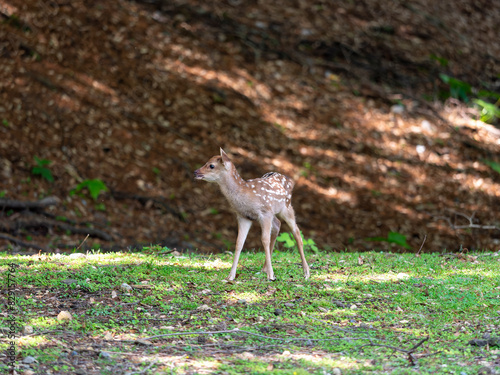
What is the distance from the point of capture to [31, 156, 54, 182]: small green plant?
12.3m

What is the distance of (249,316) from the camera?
5.87m

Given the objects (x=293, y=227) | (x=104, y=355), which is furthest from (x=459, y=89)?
(x=104, y=355)

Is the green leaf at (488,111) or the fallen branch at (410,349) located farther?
the green leaf at (488,111)

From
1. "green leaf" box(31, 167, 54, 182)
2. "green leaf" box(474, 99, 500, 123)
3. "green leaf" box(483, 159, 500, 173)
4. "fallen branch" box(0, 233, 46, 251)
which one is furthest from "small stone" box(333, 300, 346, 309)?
"green leaf" box(474, 99, 500, 123)

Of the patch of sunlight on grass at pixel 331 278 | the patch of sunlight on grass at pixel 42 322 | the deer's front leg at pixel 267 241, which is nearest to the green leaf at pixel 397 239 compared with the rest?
the patch of sunlight on grass at pixel 331 278

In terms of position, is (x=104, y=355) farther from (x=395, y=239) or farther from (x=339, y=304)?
(x=395, y=239)

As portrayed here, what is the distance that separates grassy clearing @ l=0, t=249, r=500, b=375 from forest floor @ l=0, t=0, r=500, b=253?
3.72 m

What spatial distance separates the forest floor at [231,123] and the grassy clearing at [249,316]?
3.72 m

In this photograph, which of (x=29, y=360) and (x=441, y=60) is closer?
(x=29, y=360)

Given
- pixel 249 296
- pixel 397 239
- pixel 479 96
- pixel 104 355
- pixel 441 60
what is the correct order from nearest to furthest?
pixel 104 355 → pixel 249 296 → pixel 397 239 → pixel 479 96 → pixel 441 60

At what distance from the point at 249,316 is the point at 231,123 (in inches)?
370

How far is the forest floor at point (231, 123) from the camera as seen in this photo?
12.5 m

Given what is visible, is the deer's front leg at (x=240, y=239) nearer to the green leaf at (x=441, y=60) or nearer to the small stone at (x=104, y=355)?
the small stone at (x=104, y=355)

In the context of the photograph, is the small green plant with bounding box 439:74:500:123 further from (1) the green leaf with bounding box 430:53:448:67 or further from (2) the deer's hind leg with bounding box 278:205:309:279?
(2) the deer's hind leg with bounding box 278:205:309:279
